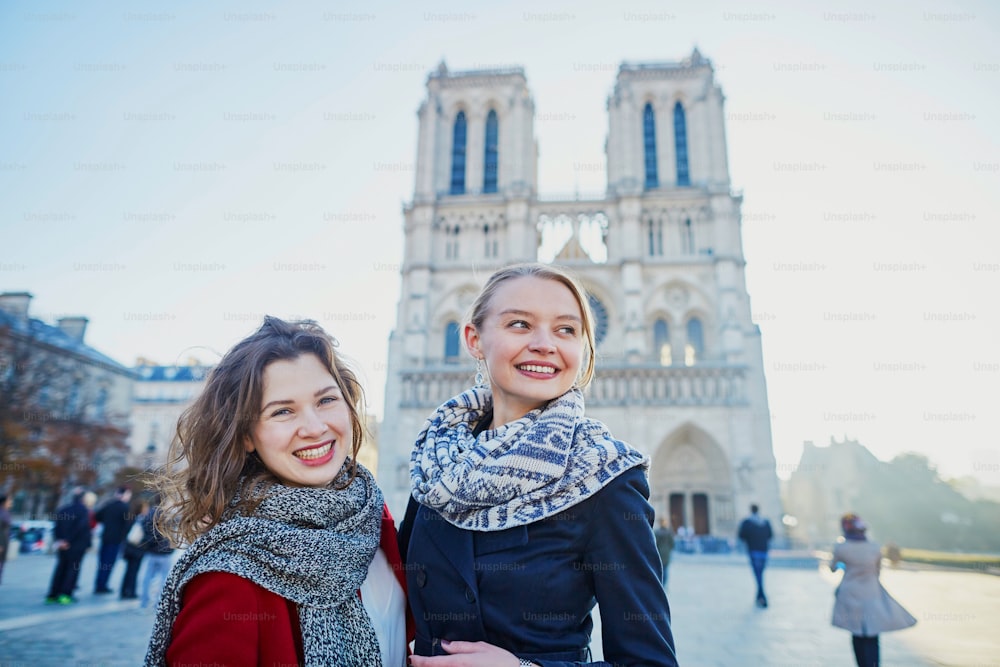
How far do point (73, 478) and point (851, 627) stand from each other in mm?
21722

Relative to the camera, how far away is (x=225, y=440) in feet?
5.92

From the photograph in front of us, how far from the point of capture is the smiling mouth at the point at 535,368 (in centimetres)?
183

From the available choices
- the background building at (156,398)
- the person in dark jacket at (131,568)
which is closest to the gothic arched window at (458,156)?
the person in dark jacket at (131,568)

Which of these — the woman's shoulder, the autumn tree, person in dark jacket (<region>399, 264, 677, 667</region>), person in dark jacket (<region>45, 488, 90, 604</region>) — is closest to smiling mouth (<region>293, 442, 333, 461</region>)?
person in dark jacket (<region>399, 264, 677, 667</region>)

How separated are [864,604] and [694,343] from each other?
77.6ft

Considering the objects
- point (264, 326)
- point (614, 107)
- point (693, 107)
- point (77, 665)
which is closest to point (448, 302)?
point (614, 107)

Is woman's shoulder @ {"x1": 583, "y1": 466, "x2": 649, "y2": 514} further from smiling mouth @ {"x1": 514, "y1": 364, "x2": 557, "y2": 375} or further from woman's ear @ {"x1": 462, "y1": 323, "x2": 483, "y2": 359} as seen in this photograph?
woman's ear @ {"x1": 462, "y1": 323, "x2": 483, "y2": 359}

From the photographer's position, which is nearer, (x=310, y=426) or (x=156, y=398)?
(x=310, y=426)

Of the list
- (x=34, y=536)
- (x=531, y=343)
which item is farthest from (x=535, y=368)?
(x=34, y=536)

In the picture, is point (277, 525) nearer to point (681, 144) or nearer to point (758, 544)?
point (758, 544)

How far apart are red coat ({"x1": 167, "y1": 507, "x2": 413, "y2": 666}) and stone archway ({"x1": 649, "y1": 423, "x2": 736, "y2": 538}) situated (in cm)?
2509

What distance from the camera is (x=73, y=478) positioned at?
1911 cm

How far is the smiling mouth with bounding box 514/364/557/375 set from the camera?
183 cm

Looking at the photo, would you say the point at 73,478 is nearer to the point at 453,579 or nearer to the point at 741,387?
the point at 453,579
